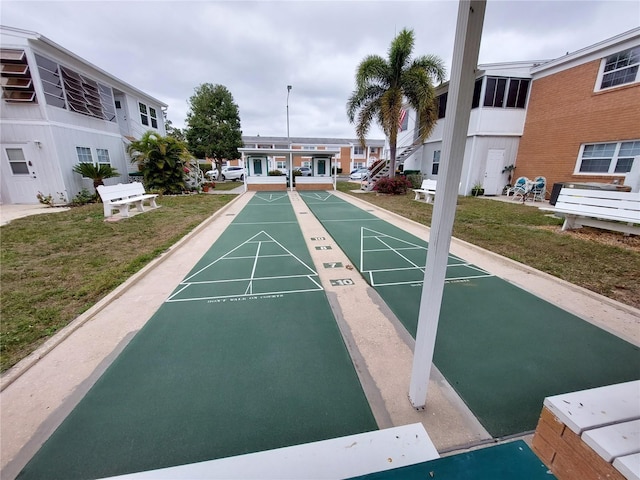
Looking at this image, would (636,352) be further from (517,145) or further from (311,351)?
(517,145)

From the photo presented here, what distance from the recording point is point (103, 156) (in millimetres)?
12930

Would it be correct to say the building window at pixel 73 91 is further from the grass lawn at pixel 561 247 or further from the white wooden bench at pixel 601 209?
the white wooden bench at pixel 601 209

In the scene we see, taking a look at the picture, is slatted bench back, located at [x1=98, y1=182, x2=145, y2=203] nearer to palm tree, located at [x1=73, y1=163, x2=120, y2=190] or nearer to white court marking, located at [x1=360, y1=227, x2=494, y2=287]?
palm tree, located at [x1=73, y1=163, x2=120, y2=190]

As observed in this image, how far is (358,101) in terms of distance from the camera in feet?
46.8

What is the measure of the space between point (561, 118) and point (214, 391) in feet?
52.8

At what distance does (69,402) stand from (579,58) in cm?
1738

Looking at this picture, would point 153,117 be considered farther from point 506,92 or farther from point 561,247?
point 561,247

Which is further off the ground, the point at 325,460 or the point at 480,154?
the point at 480,154

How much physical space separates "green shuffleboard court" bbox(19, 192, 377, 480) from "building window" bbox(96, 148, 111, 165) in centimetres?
1298

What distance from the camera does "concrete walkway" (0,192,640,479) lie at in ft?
6.20

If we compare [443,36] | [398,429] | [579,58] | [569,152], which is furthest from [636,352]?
[579,58]

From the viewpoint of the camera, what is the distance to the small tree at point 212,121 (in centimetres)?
2336

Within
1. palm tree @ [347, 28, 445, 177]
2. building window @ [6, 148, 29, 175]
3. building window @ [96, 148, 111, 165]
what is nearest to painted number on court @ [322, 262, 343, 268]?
palm tree @ [347, 28, 445, 177]

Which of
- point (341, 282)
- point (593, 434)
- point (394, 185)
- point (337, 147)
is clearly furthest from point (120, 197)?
point (337, 147)
